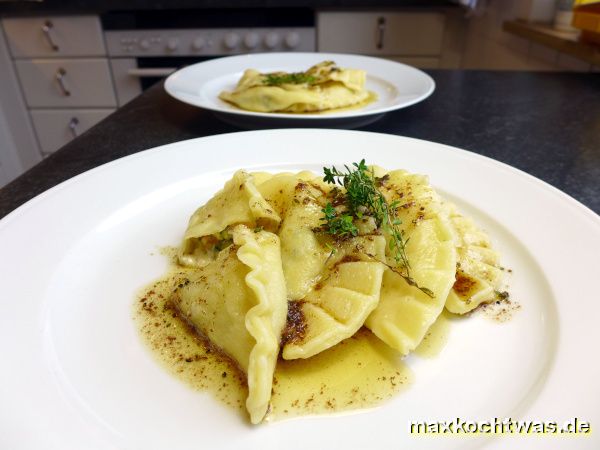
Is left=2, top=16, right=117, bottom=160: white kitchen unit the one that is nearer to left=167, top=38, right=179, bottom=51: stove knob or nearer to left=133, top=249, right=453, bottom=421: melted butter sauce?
left=167, top=38, right=179, bottom=51: stove knob

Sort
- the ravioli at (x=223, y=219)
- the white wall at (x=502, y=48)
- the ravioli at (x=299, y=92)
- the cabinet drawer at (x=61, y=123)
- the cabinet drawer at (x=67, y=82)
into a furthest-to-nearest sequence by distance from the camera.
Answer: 1. the cabinet drawer at (x=61, y=123)
2. the cabinet drawer at (x=67, y=82)
3. the white wall at (x=502, y=48)
4. the ravioli at (x=299, y=92)
5. the ravioli at (x=223, y=219)

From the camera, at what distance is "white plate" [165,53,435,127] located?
2.34 meters

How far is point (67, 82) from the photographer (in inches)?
200

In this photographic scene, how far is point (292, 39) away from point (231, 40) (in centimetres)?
63

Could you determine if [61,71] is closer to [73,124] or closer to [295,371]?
[73,124]

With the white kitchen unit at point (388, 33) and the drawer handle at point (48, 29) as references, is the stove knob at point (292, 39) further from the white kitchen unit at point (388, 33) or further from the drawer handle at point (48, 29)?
the drawer handle at point (48, 29)

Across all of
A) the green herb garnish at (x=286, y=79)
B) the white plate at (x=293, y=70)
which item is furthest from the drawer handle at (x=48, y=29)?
the green herb garnish at (x=286, y=79)

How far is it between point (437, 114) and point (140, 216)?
1.93 meters

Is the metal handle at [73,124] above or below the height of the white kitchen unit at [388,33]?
below

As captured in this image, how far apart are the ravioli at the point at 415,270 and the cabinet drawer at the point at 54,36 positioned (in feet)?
14.4

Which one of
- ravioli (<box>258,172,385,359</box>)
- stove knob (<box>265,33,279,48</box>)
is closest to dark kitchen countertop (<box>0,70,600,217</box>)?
ravioli (<box>258,172,385,359</box>)

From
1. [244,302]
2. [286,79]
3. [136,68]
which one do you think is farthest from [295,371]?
[136,68]

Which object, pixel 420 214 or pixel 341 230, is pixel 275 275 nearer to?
pixel 341 230

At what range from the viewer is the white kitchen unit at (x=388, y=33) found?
481cm
